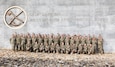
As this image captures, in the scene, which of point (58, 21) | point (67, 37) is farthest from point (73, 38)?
point (58, 21)

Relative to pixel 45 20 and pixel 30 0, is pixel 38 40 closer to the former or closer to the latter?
pixel 45 20

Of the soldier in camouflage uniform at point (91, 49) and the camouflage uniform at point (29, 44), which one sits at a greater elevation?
the camouflage uniform at point (29, 44)

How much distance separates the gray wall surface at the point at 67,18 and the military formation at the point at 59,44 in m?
0.44

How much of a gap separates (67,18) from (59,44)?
4.51 ft

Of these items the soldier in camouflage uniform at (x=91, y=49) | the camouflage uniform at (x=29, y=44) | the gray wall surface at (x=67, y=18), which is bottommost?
the soldier in camouflage uniform at (x=91, y=49)

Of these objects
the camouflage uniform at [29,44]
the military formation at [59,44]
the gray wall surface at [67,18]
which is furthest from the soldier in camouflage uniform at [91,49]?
the camouflage uniform at [29,44]

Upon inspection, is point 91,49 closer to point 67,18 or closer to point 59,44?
point 59,44

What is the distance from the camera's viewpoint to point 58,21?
13977 mm

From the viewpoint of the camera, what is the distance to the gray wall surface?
13.7 meters

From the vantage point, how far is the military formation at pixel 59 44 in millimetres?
13094

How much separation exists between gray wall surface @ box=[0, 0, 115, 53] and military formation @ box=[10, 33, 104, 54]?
436 millimetres

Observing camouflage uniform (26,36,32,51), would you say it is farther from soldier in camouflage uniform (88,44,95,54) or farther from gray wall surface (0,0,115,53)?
soldier in camouflage uniform (88,44,95,54)

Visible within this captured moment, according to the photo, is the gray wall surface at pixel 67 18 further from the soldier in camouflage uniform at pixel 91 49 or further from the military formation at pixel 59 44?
the soldier in camouflage uniform at pixel 91 49

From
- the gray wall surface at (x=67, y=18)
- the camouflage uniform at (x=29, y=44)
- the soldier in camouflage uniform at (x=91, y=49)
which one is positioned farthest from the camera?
the gray wall surface at (x=67, y=18)
